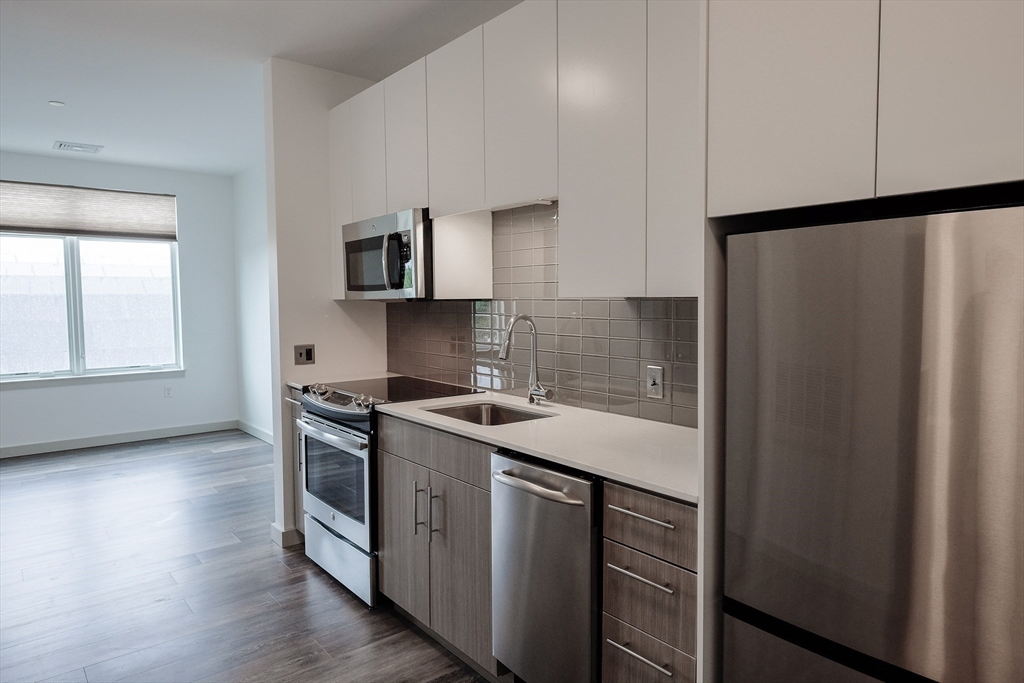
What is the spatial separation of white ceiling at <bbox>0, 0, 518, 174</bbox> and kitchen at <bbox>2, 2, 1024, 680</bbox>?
278 millimetres

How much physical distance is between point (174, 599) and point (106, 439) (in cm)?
383

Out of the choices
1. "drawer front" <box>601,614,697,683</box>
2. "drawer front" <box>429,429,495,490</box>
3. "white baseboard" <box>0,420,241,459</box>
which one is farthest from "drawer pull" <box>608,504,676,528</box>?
"white baseboard" <box>0,420,241,459</box>

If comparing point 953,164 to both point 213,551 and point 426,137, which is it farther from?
point 213,551

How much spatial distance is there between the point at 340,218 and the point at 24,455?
14.0 ft

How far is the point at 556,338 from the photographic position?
8.70ft

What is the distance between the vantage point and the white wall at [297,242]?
338 cm

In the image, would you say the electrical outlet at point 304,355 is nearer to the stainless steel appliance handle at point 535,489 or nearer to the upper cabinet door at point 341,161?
the upper cabinet door at point 341,161

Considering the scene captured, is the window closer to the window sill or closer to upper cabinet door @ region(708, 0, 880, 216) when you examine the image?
the window sill

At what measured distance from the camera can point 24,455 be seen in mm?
5531

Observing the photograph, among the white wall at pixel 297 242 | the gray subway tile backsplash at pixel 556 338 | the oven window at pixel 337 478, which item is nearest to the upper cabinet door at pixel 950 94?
the gray subway tile backsplash at pixel 556 338

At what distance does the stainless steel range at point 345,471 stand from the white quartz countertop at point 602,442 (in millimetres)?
229

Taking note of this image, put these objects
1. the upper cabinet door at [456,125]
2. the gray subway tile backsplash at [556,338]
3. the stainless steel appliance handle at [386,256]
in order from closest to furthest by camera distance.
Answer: the gray subway tile backsplash at [556,338] < the upper cabinet door at [456,125] < the stainless steel appliance handle at [386,256]

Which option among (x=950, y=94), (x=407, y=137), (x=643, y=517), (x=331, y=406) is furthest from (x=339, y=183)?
(x=950, y=94)

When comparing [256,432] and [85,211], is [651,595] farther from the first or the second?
[85,211]
